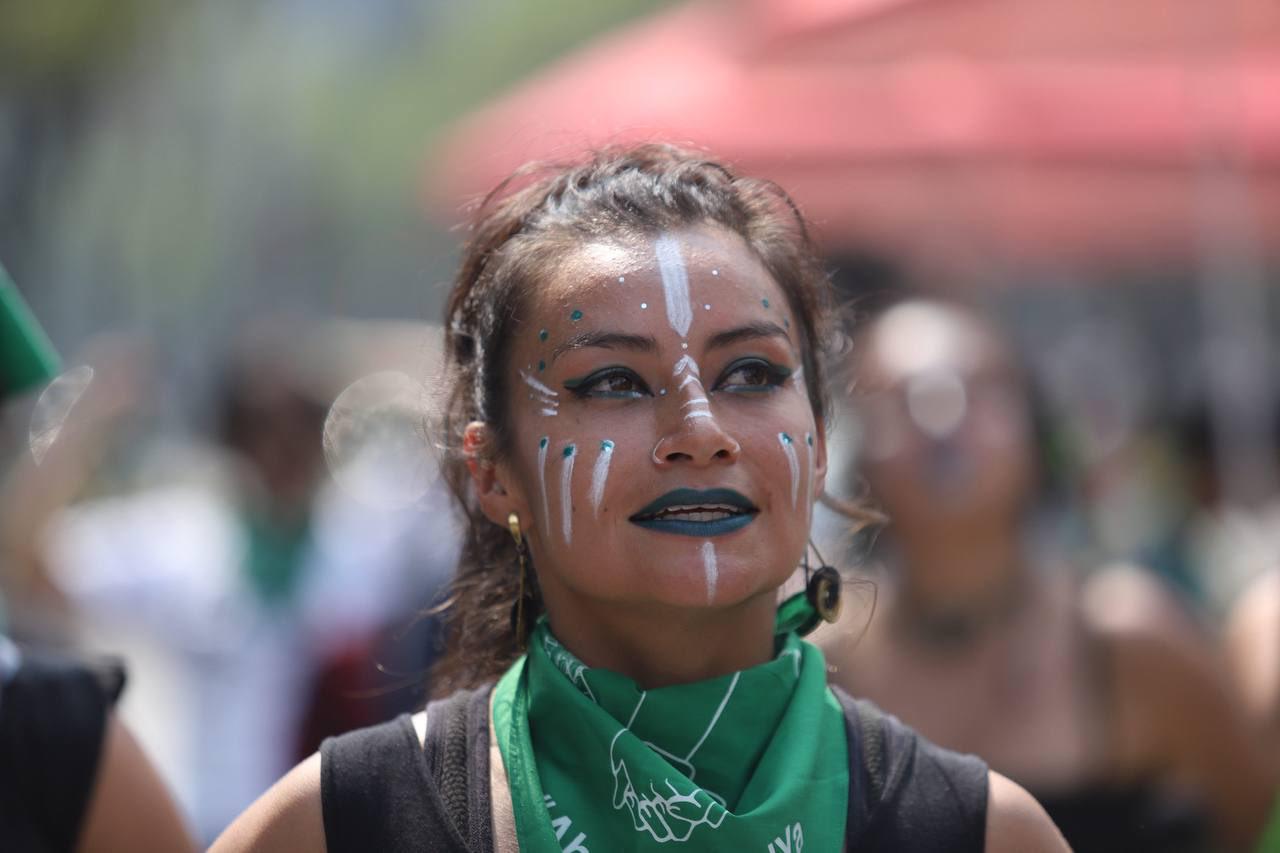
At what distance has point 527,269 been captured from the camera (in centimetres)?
231

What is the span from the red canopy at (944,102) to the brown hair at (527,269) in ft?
14.3

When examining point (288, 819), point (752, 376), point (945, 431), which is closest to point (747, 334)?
point (752, 376)

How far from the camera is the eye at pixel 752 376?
2.21 m

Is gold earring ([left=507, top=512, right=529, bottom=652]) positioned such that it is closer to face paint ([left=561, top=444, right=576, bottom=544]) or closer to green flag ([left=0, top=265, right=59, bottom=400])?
face paint ([left=561, top=444, right=576, bottom=544])

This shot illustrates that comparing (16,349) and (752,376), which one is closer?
(752,376)

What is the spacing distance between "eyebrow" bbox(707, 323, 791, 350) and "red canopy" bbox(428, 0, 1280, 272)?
183 inches

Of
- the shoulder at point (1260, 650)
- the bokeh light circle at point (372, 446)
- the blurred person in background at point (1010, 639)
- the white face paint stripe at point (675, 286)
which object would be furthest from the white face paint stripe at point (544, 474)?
the bokeh light circle at point (372, 446)

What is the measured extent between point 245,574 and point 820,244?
3.06 meters

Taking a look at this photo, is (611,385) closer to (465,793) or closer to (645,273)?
(645,273)

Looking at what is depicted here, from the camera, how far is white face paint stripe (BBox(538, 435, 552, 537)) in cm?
222

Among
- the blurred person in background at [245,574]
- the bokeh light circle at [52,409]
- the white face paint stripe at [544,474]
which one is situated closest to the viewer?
the white face paint stripe at [544,474]

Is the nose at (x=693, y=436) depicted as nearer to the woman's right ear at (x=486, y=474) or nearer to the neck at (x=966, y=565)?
the woman's right ear at (x=486, y=474)

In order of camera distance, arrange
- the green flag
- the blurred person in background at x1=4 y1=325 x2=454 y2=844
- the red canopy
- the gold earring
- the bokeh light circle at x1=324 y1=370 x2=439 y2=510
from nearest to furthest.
→ 1. the gold earring
2. the green flag
3. the blurred person in background at x1=4 y1=325 x2=454 y2=844
4. the bokeh light circle at x1=324 y1=370 x2=439 y2=510
5. the red canopy

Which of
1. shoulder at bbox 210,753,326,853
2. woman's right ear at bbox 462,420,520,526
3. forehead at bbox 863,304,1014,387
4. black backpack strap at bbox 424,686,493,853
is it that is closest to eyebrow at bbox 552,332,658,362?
woman's right ear at bbox 462,420,520,526
